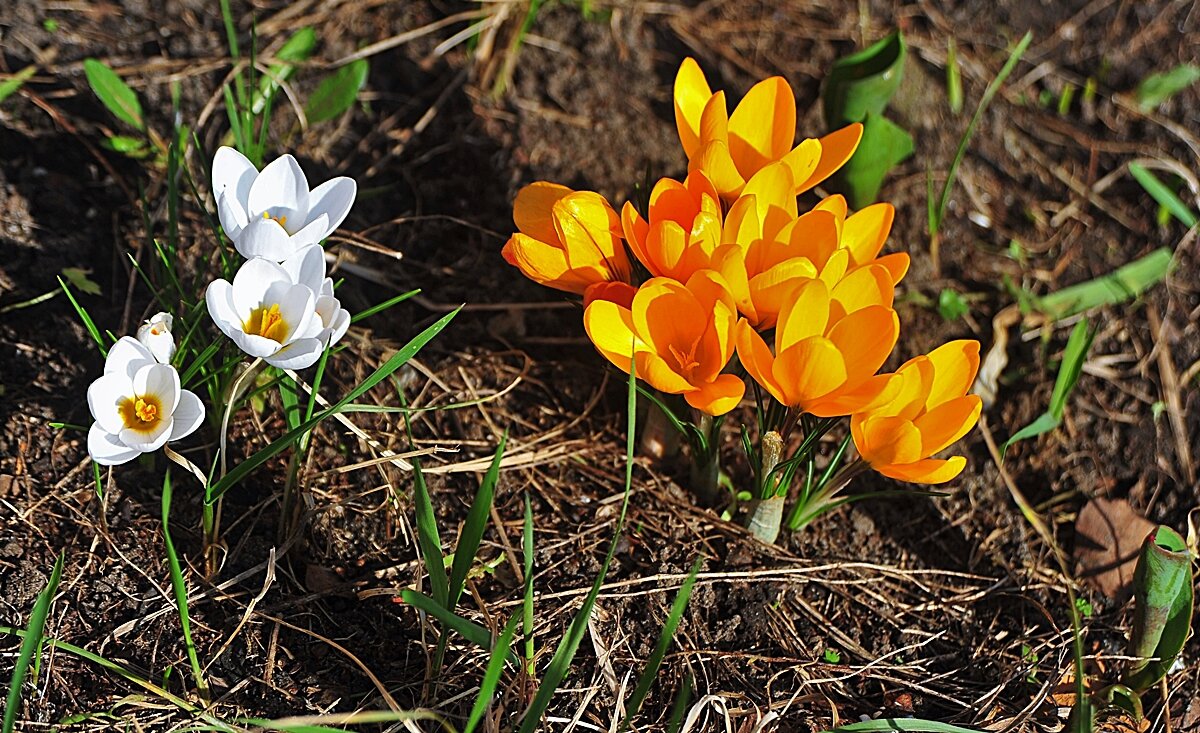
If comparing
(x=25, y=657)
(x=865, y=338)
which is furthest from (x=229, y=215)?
(x=865, y=338)

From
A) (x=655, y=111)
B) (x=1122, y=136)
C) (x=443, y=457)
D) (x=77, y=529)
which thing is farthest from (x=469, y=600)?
(x=1122, y=136)

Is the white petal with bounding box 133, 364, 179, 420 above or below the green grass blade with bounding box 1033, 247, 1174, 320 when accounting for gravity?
above

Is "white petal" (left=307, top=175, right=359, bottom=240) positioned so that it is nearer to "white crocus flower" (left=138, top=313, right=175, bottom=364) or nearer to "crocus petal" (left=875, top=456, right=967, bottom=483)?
"white crocus flower" (left=138, top=313, right=175, bottom=364)

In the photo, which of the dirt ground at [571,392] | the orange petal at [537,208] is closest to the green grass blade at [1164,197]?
the dirt ground at [571,392]

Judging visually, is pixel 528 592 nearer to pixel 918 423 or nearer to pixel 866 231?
pixel 918 423

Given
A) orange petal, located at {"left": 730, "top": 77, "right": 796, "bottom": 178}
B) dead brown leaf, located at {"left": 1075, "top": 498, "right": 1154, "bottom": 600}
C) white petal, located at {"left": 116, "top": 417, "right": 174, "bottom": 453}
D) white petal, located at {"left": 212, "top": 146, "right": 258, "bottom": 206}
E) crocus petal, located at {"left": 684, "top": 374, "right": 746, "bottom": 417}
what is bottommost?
dead brown leaf, located at {"left": 1075, "top": 498, "right": 1154, "bottom": 600}

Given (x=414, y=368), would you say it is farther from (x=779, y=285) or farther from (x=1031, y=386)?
(x=1031, y=386)

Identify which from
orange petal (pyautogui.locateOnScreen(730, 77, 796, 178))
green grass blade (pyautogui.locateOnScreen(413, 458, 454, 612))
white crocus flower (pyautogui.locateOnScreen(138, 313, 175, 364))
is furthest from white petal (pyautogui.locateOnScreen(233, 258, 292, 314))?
orange petal (pyautogui.locateOnScreen(730, 77, 796, 178))
